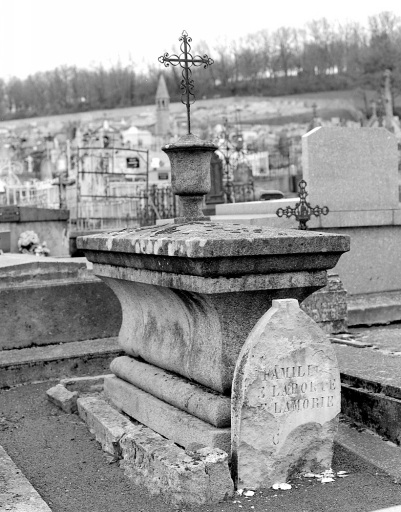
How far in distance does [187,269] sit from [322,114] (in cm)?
9081

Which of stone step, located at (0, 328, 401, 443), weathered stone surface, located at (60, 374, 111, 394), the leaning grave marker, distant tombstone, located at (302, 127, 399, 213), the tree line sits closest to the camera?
the leaning grave marker

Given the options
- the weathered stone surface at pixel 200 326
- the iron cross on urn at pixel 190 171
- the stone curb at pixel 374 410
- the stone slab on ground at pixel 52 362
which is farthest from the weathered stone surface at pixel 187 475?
the stone slab on ground at pixel 52 362

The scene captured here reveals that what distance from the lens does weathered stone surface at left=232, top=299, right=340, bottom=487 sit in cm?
339

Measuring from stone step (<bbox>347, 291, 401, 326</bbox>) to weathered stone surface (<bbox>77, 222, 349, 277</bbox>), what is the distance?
4.11 m

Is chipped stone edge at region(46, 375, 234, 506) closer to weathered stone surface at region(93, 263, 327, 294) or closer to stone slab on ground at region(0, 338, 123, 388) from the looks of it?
weathered stone surface at region(93, 263, 327, 294)

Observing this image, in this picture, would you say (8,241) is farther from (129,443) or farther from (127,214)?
(129,443)

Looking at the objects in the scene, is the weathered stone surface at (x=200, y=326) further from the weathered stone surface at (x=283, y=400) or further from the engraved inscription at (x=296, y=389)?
the engraved inscription at (x=296, y=389)

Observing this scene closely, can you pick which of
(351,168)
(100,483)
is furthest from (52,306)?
(351,168)

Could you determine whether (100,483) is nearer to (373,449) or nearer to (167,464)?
(167,464)

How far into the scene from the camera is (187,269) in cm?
363

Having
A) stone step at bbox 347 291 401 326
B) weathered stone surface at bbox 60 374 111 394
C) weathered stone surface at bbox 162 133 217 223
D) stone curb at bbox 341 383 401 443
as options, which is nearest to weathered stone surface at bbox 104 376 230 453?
weathered stone surface at bbox 60 374 111 394

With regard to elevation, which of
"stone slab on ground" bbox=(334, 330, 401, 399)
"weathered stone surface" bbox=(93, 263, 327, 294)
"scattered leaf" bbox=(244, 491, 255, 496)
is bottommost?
"scattered leaf" bbox=(244, 491, 255, 496)

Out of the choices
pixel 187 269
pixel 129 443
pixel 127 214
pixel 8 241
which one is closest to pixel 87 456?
pixel 129 443

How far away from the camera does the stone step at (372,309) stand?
7.88 metres
